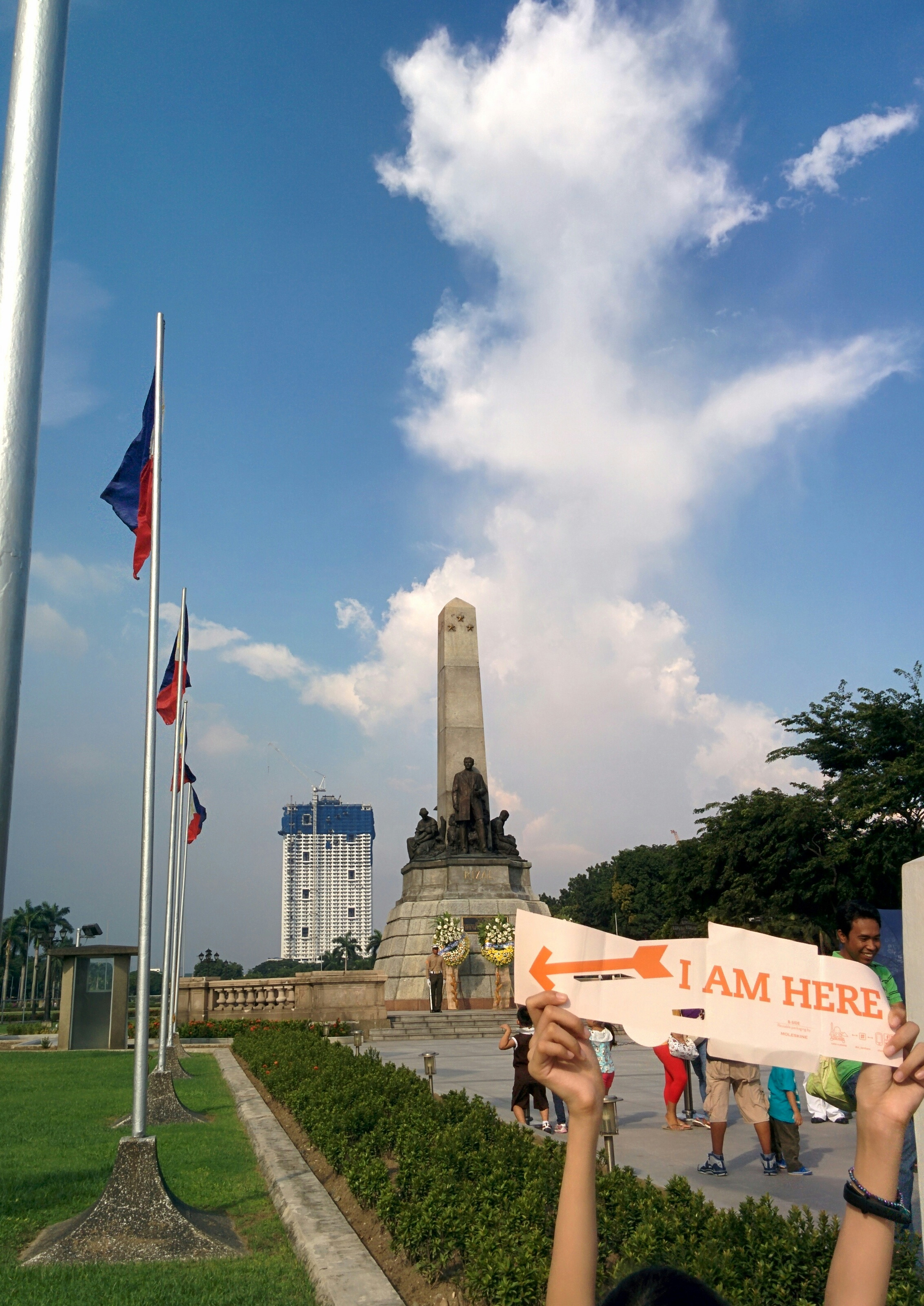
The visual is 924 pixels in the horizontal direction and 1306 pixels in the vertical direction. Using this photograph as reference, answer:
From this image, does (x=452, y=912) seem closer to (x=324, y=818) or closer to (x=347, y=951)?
(x=347, y=951)

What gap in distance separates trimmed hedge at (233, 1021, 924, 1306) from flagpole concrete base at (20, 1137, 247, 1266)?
99 cm

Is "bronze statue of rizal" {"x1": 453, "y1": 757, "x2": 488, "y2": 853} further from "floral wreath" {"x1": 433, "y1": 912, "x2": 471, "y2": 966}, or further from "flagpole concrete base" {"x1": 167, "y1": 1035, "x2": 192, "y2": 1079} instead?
"flagpole concrete base" {"x1": 167, "y1": 1035, "x2": 192, "y2": 1079}

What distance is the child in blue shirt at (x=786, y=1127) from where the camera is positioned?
8.03 meters

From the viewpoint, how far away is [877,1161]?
1.84m

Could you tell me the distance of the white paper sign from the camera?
6.02ft

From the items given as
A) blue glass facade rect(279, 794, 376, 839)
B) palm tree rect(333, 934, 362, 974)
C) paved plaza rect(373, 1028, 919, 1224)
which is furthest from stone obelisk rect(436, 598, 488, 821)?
blue glass facade rect(279, 794, 376, 839)

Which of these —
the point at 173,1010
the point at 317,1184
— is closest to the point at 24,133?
the point at 317,1184

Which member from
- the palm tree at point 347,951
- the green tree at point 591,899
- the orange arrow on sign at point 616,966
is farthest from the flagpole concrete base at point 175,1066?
the palm tree at point 347,951

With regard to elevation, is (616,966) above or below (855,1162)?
above

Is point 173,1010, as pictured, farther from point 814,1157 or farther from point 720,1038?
point 720,1038

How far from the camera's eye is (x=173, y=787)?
13961 millimetres

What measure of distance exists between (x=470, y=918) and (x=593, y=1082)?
84.8ft

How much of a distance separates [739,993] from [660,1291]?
607 millimetres

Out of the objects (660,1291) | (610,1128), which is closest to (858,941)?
(660,1291)
